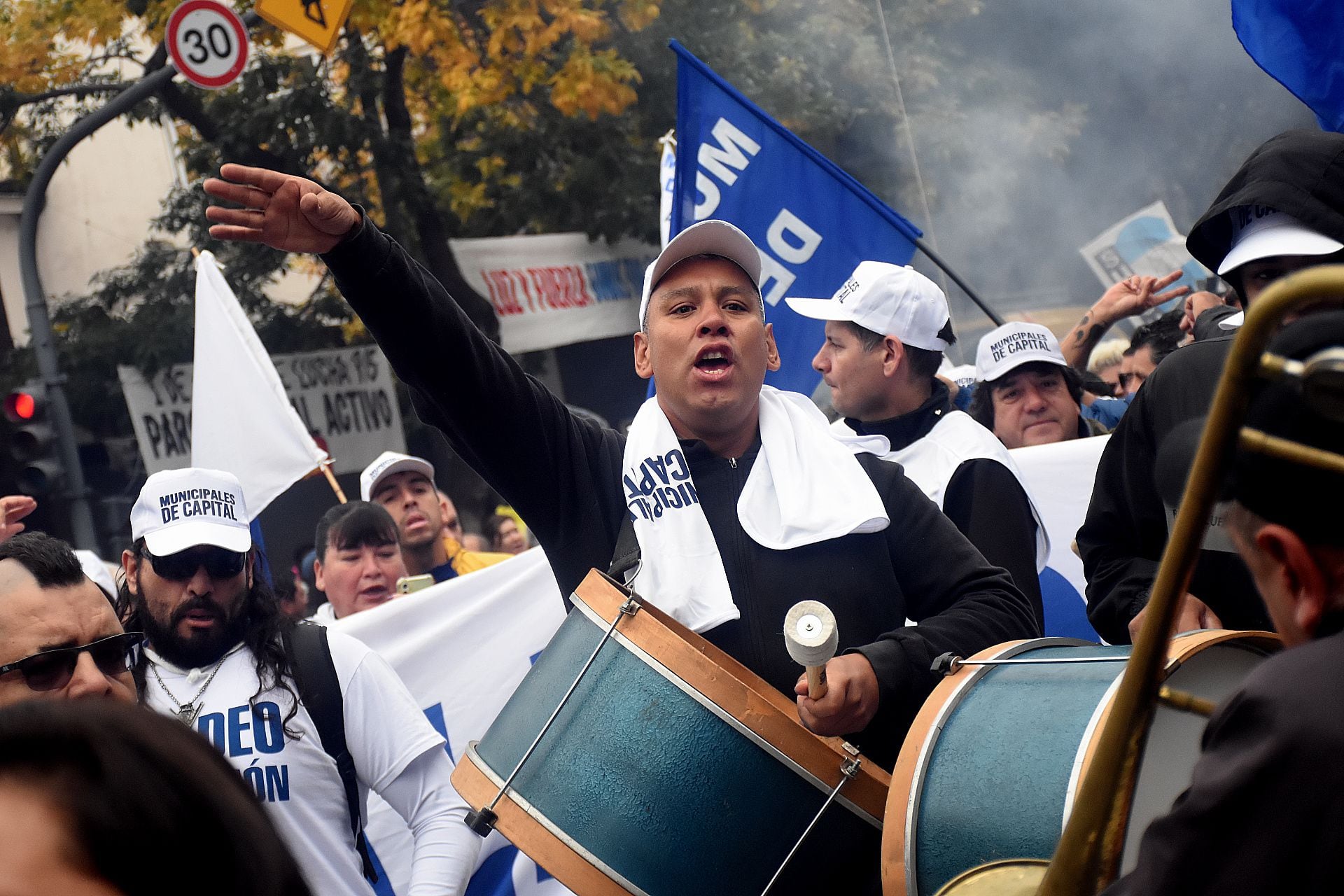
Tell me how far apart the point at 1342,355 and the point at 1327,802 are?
13.1 inches

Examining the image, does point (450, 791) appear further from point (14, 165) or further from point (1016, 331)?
point (14, 165)

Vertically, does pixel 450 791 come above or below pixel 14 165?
below

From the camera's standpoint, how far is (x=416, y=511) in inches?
223

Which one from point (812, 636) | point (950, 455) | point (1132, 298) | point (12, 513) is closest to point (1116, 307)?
point (1132, 298)

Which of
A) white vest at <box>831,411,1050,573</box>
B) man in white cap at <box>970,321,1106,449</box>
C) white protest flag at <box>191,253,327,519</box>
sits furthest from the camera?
white protest flag at <box>191,253,327,519</box>

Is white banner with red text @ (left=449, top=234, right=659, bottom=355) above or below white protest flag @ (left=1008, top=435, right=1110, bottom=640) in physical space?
above

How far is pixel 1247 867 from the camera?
1046 mm

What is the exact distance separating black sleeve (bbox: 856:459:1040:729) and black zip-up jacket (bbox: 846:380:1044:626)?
649 mm

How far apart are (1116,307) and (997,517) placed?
7.24 feet

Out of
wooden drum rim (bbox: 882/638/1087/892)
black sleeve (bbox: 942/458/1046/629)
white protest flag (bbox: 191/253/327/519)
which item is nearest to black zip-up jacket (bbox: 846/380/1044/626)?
black sleeve (bbox: 942/458/1046/629)

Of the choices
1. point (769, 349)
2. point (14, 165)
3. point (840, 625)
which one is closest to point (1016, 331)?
point (769, 349)

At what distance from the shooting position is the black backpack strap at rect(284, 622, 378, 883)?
2.92m

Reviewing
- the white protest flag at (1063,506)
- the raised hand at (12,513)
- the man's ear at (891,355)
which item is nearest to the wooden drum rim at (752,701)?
the man's ear at (891,355)

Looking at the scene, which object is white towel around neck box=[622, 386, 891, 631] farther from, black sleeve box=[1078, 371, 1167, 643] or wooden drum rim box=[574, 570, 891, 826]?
black sleeve box=[1078, 371, 1167, 643]
